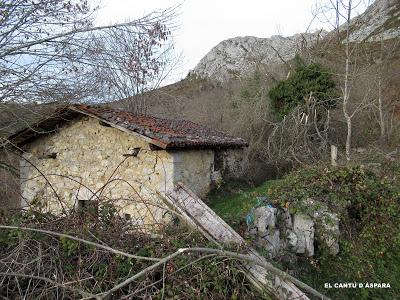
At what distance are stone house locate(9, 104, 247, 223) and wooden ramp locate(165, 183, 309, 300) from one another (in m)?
2.32

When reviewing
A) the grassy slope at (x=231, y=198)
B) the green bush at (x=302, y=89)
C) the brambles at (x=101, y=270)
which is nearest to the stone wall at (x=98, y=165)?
the grassy slope at (x=231, y=198)

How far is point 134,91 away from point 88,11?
12795 mm

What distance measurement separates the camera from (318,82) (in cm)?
1278

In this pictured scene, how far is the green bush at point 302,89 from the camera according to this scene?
1262 centimetres

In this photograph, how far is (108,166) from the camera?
25.0 ft

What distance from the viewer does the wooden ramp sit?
9.75 ft

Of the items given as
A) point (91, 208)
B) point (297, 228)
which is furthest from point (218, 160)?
point (91, 208)

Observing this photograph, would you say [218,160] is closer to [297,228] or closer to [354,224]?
[354,224]

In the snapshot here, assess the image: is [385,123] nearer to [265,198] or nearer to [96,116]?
[265,198]

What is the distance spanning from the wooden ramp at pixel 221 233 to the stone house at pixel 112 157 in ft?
7.62

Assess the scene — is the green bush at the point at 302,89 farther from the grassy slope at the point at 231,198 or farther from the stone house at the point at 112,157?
the stone house at the point at 112,157

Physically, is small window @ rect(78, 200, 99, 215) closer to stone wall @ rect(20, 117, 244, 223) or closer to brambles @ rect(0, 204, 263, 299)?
brambles @ rect(0, 204, 263, 299)

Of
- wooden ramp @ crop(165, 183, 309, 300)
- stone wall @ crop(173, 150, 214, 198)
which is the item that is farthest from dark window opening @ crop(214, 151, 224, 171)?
wooden ramp @ crop(165, 183, 309, 300)

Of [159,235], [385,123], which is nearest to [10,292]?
[159,235]
